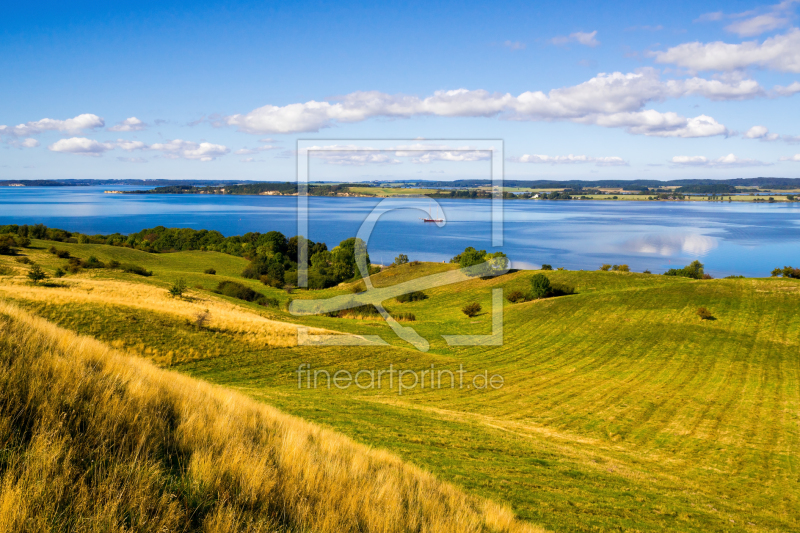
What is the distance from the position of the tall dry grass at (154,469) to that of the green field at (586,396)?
377cm

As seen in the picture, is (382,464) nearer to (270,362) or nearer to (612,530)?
(612,530)

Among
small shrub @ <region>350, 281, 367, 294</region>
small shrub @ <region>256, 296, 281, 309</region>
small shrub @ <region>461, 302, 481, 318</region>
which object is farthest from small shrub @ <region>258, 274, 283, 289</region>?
small shrub @ <region>461, 302, 481, 318</region>

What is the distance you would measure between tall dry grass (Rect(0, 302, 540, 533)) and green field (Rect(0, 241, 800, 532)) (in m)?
3.77

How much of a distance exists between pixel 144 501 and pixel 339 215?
562 feet

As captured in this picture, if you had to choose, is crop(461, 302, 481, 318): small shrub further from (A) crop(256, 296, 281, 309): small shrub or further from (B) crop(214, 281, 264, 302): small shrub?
(B) crop(214, 281, 264, 302): small shrub

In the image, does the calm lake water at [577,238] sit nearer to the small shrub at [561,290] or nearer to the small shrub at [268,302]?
the small shrub at [561,290]

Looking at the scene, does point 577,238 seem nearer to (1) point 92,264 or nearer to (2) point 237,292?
(2) point 237,292

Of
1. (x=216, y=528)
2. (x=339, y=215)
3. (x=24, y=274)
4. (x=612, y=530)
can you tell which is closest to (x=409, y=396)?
(x=612, y=530)

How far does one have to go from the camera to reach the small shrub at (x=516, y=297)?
48.0 m

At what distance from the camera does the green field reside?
30.8 feet

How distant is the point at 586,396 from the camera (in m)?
21.2

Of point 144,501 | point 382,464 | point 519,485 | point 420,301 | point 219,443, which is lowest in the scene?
point 420,301

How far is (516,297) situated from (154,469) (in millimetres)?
46863

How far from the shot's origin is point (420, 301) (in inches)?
2112
